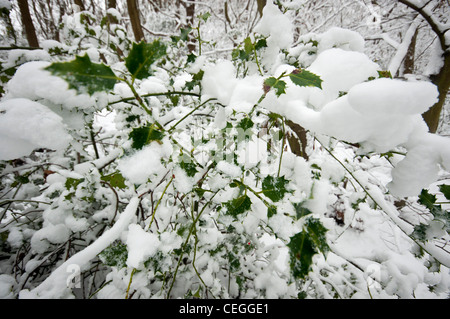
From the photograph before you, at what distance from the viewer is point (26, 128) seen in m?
0.44

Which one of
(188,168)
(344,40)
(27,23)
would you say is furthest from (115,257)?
(27,23)

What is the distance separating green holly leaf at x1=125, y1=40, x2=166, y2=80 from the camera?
1.51 ft

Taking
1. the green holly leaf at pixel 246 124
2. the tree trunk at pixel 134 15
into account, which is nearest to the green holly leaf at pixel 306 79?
the green holly leaf at pixel 246 124

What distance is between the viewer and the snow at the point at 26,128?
437 millimetres

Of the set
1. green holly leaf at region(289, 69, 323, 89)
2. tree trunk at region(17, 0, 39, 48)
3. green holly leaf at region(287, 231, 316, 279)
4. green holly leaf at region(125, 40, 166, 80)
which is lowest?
green holly leaf at region(287, 231, 316, 279)

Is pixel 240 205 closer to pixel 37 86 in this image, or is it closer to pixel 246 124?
pixel 246 124

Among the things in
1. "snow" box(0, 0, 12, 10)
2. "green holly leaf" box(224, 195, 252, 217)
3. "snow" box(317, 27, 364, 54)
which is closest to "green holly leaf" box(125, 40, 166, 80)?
"green holly leaf" box(224, 195, 252, 217)

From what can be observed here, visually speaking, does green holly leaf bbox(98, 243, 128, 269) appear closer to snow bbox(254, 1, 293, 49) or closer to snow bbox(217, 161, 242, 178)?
snow bbox(217, 161, 242, 178)

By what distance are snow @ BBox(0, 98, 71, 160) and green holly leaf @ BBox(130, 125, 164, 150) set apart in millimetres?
156

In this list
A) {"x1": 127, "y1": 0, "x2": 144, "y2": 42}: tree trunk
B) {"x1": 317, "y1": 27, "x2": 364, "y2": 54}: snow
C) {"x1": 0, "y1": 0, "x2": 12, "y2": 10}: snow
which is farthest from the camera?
{"x1": 127, "y1": 0, "x2": 144, "y2": 42}: tree trunk

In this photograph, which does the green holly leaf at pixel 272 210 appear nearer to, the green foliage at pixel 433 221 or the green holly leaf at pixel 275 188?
the green holly leaf at pixel 275 188
